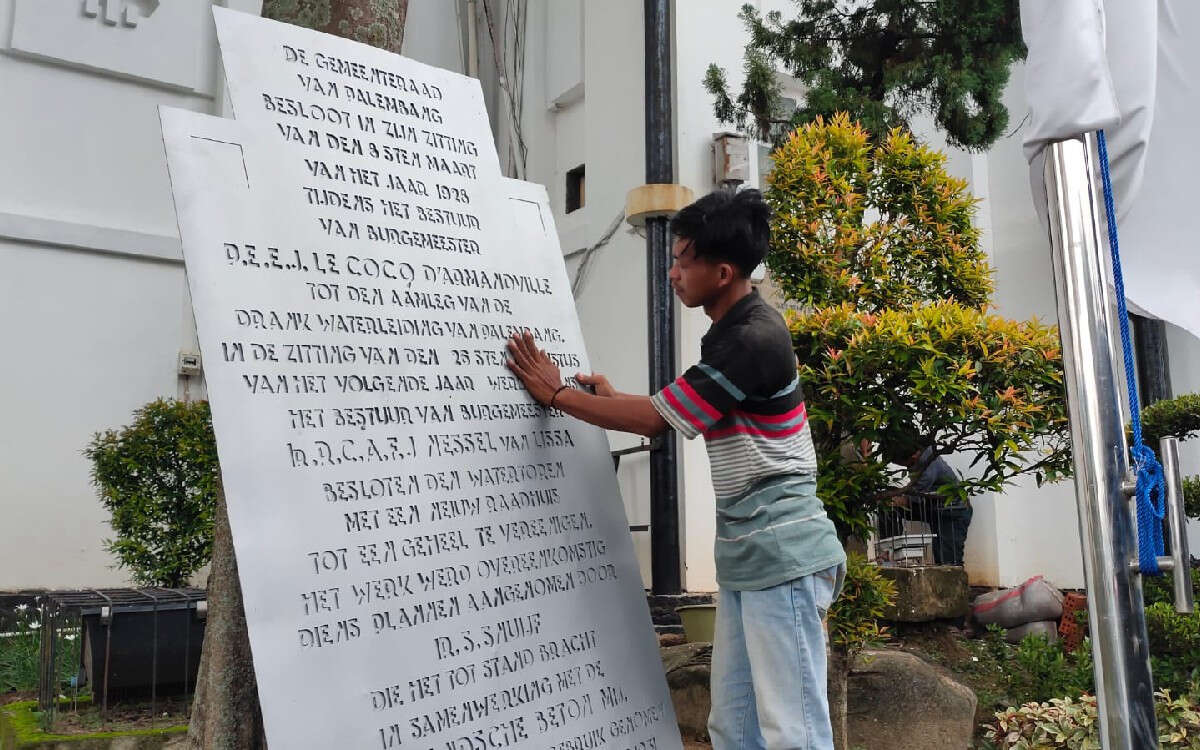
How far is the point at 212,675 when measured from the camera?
2.88 meters

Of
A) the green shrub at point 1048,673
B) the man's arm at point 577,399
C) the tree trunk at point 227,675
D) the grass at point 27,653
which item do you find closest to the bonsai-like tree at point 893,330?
the man's arm at point 577,399

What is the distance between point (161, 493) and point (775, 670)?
5.41 metres

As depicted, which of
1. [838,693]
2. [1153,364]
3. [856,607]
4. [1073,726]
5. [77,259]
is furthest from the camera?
[77,259]

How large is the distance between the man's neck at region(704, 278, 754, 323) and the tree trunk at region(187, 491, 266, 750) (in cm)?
145

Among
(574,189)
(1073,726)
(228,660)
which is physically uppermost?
→ (574,189)

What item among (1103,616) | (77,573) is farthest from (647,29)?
(77,573)

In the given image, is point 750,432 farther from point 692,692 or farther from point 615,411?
point 692,692

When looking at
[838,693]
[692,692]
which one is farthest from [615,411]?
[692,692]

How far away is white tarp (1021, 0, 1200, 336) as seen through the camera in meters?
1.86

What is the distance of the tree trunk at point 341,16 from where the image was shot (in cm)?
324

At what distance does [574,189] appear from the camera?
981 cm

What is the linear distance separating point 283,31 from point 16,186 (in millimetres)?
6926

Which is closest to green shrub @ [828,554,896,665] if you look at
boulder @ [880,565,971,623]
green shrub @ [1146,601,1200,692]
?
green shrub @ [1146,601,1200,692]

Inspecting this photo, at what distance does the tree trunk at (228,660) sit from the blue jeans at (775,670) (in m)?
1.24
